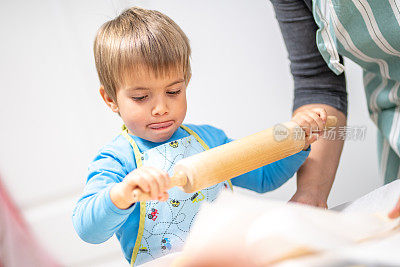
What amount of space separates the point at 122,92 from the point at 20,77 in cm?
76

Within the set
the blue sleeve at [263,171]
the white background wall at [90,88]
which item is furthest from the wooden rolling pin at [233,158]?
the white background wall at [90,88]

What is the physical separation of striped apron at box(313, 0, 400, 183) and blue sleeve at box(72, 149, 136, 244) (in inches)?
16.0

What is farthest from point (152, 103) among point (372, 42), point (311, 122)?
point (372, 42)

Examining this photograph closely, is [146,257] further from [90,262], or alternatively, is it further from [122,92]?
[90,262]

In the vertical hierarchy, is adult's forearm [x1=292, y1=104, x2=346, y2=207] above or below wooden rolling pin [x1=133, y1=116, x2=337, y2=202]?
below

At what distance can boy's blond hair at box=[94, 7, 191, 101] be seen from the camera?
0.69m

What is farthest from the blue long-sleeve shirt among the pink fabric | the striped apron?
the pink fabric

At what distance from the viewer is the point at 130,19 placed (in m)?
0.75

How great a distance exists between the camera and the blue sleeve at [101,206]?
1.95 feet

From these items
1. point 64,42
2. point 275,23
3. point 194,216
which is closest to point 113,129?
point 64,42

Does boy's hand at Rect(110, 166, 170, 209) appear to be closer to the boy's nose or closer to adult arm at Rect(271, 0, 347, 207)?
the boy's nose

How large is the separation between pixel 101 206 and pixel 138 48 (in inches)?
9.8

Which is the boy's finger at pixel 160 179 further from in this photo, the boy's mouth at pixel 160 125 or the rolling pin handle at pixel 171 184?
the boy's mouth at pixel 160 125

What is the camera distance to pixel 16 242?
1.27m
